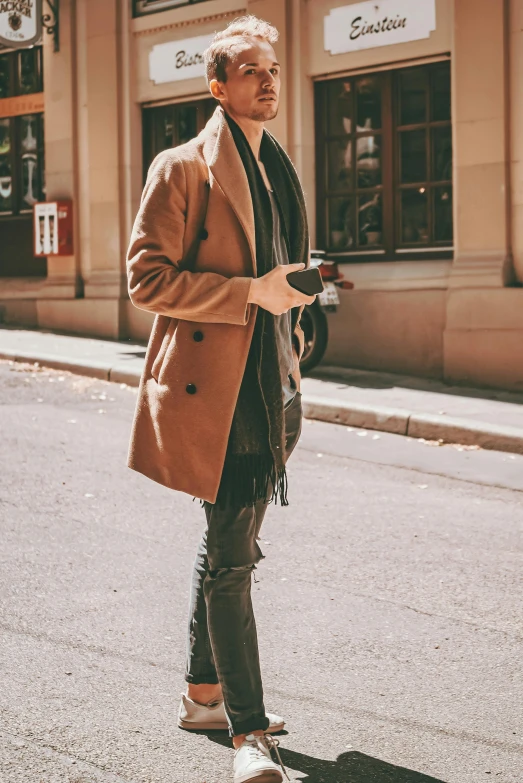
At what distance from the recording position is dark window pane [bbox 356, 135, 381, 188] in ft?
41.5

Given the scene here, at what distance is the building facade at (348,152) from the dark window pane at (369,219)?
0.02 metres

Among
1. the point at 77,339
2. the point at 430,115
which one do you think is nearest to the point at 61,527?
the point at 430,115

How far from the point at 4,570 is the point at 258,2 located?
9230 millimetres

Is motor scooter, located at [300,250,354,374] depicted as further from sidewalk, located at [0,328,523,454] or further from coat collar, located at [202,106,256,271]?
coat collar, located at [202,106,256,271]

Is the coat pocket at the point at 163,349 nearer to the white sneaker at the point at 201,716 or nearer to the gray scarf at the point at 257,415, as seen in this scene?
the gray scarf at the point at 257,415

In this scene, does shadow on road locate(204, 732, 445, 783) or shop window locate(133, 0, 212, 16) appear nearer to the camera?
shadow on road locate(204, 732, 445, 783)

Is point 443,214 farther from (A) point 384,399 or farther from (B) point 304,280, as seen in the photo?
(B) point 304,280

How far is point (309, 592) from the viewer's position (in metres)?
5.04

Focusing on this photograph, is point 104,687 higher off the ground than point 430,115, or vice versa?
point 430,115

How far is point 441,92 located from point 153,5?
4202 mm

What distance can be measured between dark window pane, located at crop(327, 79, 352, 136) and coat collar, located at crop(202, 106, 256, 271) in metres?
9.83

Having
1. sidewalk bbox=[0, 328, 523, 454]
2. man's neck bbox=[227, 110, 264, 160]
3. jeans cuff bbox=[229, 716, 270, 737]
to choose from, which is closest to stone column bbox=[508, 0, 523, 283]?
sidewalk bbox=[0, 328, 523, 454]

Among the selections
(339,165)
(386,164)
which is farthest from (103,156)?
(386,164)

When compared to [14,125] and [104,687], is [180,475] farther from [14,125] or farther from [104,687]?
[14,125]
